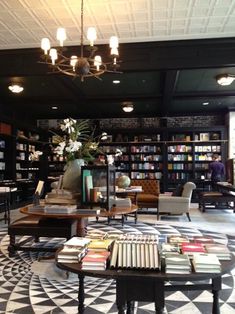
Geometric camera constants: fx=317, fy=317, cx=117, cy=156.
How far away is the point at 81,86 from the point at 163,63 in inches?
124

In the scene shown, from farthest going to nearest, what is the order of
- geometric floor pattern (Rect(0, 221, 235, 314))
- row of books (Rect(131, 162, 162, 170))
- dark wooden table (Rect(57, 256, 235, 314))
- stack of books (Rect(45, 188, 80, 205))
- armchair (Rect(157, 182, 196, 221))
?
row of books (Rect(131, 162, 162, 170)), armchair (Rect(157, 182, 196, 221)), stack of books (Rect(45, 188, 80, 205)), geometric floor pattern (Rect(0, 221, 235, 314)), dark wooden table (Rect(57, 256, 235, 314))

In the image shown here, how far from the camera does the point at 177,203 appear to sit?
726 centimetres

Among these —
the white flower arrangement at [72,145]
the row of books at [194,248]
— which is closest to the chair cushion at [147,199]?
the white flower arrangement at [72,145]

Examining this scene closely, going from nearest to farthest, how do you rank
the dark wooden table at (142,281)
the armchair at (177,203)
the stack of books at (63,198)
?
1. the dark wooden table at (142,281)
2. the stack of books at (63,198)
3. the armchair at (177,203)

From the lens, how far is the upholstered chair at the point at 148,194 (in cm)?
772

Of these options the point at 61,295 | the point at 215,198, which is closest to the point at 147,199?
the point at 215,198

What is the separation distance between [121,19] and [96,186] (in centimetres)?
255

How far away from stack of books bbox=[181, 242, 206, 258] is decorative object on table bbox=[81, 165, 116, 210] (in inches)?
51.0

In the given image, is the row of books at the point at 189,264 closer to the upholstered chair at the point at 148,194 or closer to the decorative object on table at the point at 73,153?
the decorative object on table at the point at 73,153

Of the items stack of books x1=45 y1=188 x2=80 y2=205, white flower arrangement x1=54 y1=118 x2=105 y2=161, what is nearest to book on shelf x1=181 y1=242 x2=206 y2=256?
stack of books x1=45 y1=188 x2=80 y2=205

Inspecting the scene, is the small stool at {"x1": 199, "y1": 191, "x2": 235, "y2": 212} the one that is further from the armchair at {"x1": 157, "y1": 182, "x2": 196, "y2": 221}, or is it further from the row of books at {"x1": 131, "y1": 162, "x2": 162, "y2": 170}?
the row of books at {"x1": 131, "y1": 162, "x2": 162, "y2": 170}

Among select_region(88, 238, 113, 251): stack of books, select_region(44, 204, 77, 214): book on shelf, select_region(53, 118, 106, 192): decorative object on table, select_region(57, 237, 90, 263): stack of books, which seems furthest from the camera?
select_region(53, 118, 106, 192): decorative object on table

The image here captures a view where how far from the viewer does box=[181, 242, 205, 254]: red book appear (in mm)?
1787

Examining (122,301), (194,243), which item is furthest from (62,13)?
(122,301)
